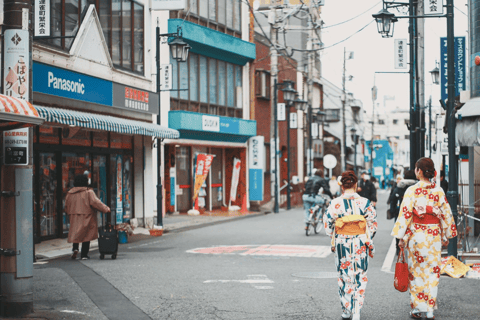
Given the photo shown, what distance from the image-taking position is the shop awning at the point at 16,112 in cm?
639

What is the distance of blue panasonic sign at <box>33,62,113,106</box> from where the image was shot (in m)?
15.6

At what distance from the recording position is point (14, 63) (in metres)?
7.41

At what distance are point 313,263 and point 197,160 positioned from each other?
1681cm

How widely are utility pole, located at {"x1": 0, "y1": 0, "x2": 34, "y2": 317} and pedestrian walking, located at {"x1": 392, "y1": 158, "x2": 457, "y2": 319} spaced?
4206mm

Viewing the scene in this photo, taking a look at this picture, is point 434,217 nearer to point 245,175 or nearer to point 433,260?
point 433,260

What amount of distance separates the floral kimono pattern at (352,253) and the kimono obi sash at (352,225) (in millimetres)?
44

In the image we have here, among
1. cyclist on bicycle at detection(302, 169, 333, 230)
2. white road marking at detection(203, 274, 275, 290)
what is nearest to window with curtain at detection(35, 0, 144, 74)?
cyclist on bicycle at detection(302, 169, 333, 230)

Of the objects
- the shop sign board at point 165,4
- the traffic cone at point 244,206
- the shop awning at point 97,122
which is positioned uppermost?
the shop sign board at point 165,4

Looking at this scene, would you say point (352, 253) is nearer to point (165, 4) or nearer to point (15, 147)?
point (15, 147)

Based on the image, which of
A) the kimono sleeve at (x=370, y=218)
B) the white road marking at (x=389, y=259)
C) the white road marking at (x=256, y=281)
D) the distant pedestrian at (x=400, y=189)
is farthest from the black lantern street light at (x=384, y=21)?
the kimono sleeve at (x=370, y=218)

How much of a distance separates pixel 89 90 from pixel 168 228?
620 cm

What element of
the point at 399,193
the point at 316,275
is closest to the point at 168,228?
the point at 399,193

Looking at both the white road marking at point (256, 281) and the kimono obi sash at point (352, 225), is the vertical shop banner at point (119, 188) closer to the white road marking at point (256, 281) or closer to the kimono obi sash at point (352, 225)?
the white road marking at point (256, 281)

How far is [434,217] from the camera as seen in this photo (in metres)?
7.79
